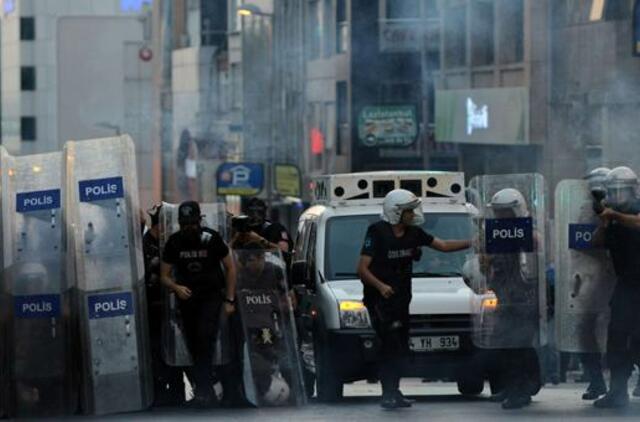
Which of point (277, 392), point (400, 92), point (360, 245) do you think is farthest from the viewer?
point (400, 92)

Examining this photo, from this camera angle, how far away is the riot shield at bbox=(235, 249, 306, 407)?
15.6m

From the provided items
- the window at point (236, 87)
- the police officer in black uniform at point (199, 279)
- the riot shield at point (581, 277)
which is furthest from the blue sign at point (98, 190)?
the window at point (236, 87)

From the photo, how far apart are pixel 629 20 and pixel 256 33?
20.2 metres

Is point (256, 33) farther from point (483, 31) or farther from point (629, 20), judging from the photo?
point (629, 20)

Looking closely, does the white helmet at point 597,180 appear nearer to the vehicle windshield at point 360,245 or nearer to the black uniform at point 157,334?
the vehicle windshield at point 360,245

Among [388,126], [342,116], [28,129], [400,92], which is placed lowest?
[28,129]

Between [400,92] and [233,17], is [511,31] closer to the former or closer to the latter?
[400,92]

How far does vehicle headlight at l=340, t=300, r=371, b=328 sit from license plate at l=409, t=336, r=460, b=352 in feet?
1.32

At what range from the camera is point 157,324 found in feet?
51.5

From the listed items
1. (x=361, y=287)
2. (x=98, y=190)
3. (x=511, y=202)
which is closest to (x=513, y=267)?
(x=511, y=202)

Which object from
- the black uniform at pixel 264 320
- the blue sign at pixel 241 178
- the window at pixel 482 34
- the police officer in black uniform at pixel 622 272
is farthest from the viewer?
the blue sign at pixel 241 178

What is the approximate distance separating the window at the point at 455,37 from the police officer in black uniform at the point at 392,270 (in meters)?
16.7

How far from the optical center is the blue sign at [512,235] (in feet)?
49.8

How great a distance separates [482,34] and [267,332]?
17683 millimetres
